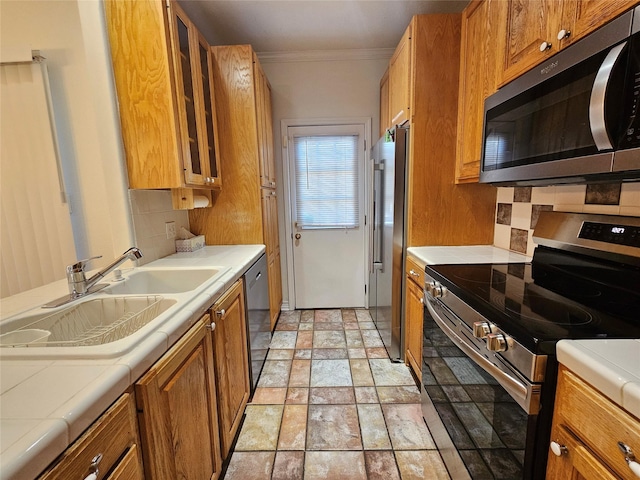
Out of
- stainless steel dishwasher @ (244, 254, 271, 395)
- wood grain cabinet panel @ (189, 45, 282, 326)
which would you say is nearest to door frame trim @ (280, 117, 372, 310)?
wood grain cabinet panel @ (189, 45, 282, 326)

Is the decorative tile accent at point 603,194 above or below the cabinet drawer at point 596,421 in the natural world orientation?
above

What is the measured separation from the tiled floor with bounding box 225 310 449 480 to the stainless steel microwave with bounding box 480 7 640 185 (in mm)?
1417

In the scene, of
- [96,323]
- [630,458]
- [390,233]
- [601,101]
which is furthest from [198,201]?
[630,458]

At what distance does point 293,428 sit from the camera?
1.64m

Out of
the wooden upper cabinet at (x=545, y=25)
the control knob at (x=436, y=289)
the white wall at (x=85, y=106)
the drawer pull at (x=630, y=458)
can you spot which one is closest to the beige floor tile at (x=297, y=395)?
the control knob at (x=436, y=289)

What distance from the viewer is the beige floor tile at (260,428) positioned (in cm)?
154

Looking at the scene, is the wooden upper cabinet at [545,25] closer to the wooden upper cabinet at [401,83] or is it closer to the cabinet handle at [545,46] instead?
the cabinet handle at [545,46]

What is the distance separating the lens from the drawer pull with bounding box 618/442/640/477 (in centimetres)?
54

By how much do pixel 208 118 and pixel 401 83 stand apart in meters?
1.42

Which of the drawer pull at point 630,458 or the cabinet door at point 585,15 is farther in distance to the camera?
the cabinet door at point 585,15

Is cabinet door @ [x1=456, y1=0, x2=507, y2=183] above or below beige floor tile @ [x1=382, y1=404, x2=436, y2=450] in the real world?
above

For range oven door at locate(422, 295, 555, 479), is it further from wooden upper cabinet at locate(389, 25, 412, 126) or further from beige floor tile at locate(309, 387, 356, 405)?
wooden upper cabinet at locate(389, 25, 412, 126)

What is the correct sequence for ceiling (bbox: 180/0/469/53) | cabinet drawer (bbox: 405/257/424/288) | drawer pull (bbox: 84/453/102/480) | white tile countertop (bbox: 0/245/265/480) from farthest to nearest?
ceiling (bbox: 180/0/469/53) → cabinet drawer (bbox: 405/257/424/288) → drawer pull (bbox: 84/453/102/480) → white tile countertop (bbox: 0/245/265/480)

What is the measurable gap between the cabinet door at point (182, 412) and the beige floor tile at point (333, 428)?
53 centimetres
